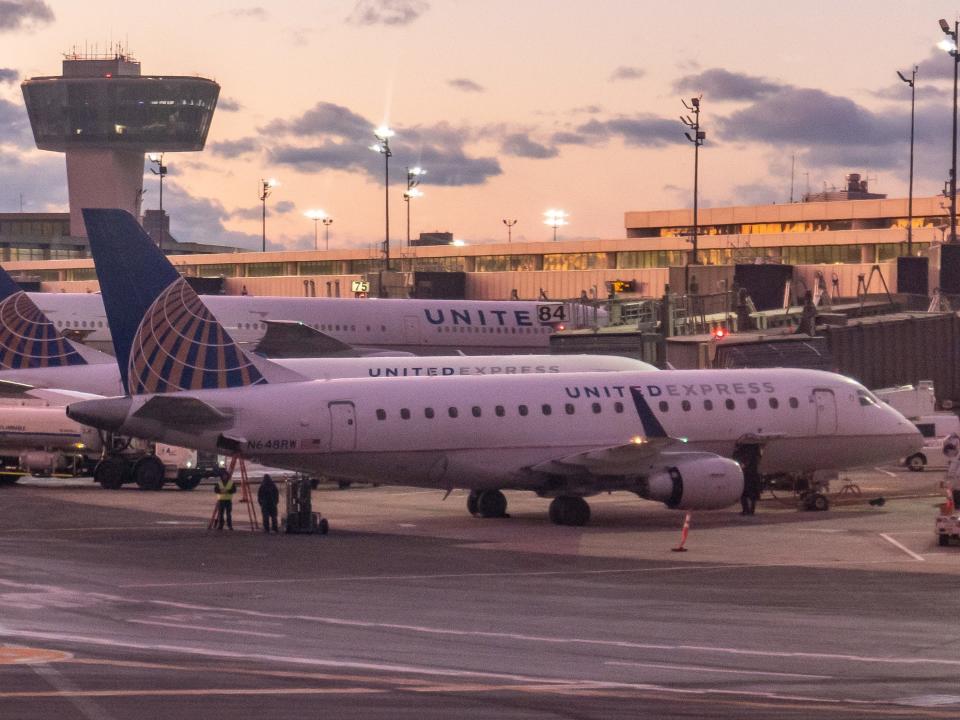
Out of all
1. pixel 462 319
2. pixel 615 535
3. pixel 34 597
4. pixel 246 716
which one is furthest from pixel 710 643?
pixel 462 319

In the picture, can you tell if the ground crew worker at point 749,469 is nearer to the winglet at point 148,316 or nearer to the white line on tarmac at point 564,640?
the winglet at point 148,316

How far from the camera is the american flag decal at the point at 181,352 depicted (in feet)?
126

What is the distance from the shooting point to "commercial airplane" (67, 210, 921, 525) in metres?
38.4

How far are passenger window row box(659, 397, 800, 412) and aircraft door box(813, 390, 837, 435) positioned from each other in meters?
0.66

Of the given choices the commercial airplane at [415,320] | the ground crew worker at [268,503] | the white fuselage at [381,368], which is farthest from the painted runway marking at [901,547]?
the commercial airplane at [415,320]

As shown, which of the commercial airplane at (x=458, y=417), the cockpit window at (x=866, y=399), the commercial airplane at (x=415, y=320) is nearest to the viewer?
the commercial airplane at (x=458, y=417)

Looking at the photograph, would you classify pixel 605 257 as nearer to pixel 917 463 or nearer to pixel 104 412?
pixel 917 463

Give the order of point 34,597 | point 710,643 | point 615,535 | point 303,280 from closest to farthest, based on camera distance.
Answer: point 710,643 → point 34,597 → point 615,535 → point 303,280

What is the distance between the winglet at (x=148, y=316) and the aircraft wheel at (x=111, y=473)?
52.8 feet

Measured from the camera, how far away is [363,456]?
3919 cm

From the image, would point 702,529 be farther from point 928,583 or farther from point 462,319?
point 462,319

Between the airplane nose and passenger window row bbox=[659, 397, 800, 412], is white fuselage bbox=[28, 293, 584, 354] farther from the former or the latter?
the airplane nose

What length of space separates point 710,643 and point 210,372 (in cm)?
1973

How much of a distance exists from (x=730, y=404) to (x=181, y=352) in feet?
46.6
